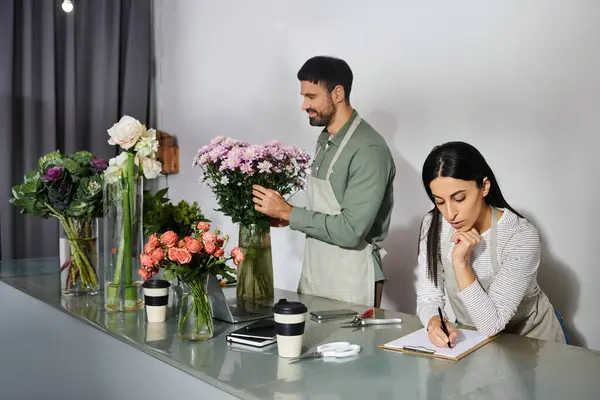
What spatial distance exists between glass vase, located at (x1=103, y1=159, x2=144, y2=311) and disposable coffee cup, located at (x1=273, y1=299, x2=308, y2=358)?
0.76 meters

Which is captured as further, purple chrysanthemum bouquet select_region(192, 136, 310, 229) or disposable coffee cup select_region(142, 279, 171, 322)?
purple chrysanthemum bouquet select_region(192, 136, 310, 229)

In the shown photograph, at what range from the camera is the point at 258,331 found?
5.24 feet

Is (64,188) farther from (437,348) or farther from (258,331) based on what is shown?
(437,348)

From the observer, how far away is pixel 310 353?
4.80 feet

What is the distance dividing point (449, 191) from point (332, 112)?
840 mm

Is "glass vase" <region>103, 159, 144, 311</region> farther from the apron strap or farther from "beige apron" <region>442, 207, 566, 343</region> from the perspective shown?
"beige apron" <region>442, 207, 566, 343</region>

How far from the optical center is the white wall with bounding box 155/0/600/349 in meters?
2.53

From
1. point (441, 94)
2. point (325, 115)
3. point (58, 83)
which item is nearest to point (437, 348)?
point (325, 115)

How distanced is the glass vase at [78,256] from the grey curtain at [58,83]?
6.51 feet

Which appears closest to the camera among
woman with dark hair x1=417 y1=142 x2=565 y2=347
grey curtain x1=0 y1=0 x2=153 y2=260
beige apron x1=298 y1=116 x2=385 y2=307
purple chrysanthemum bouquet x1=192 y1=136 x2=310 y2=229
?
woman with dark hair x1=417 y1=142 x2=565 y2=347

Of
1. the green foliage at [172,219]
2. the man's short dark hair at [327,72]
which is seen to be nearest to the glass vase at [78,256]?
the green foliage at [172,219]

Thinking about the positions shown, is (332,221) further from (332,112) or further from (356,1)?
(356,1)

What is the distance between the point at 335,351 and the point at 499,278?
0.55 meters

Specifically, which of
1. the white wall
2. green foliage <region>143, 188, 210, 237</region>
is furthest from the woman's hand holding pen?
the white wall
